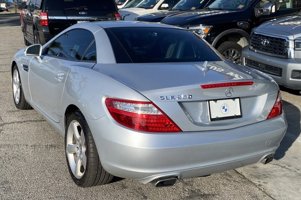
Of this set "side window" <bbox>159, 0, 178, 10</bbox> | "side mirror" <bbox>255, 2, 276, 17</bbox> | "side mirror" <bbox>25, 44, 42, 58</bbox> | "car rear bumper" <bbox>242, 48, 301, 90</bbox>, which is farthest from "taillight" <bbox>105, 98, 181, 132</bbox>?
"side window" <bbox>159, 0, 178, 10</bbox>

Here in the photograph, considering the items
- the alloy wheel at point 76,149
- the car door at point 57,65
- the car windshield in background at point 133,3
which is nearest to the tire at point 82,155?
the alloy wheel at point 76,149

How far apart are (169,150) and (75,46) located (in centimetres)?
193

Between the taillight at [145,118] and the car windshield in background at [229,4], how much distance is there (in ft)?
20.5

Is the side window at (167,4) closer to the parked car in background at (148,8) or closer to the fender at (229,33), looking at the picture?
the parked car in background at (148,8)

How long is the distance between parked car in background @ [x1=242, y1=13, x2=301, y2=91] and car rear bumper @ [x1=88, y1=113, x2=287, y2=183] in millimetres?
3048

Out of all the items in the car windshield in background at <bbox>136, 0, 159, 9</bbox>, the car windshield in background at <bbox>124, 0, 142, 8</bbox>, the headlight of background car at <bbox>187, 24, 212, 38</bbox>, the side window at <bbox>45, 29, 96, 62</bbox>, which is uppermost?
the side window at <bbox>45, 29, 96, 62</bbox>

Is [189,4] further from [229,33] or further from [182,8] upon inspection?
[229,33]

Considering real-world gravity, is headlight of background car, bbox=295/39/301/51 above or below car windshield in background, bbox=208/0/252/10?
below

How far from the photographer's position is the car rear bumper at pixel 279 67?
6.36m

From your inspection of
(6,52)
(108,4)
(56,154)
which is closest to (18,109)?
(56,154)

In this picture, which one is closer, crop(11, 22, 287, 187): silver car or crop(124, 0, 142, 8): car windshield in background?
crop(11, 22, 287, 187): silver car

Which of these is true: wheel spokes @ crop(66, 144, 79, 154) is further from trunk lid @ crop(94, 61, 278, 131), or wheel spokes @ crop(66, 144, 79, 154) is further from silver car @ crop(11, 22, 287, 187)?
trunk lid @ crop(94, 61, 278, 131)

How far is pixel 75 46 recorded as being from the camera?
464 centimetres

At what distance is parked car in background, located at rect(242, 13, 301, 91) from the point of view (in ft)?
21.0
